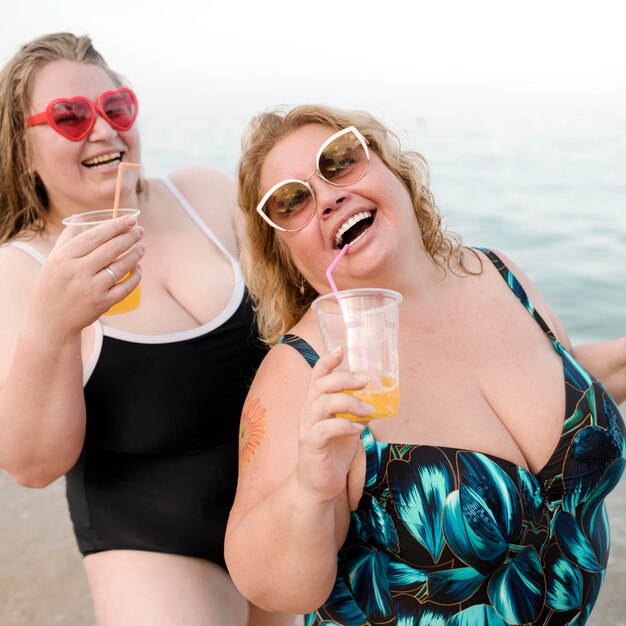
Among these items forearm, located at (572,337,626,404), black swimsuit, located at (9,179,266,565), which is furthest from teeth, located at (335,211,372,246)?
forearm, located at (572,337,626,404)

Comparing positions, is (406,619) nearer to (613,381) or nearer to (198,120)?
(613,381)

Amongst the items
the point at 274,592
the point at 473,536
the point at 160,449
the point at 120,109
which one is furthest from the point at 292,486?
the point at 120,109

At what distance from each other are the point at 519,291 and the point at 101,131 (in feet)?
5.20

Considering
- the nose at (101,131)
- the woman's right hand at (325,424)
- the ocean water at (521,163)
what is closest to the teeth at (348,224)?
the ocean water at (521,163)

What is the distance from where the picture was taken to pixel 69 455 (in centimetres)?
242

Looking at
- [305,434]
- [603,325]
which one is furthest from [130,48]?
[305,434]

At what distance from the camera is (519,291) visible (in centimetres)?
241

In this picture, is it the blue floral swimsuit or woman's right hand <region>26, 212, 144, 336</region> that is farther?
woman's right hand <region>26, 212, 144, 336</region>

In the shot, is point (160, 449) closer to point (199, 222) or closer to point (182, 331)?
point (182, 331)

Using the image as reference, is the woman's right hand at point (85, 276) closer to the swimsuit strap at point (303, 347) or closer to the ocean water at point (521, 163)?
the swimsuit strap at point (303, 347)

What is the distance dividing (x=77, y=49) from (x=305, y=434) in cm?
201

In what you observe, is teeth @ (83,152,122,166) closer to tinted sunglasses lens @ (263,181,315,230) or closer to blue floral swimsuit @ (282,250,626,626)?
tinted sunglasses lens @ (263,181,315,230)

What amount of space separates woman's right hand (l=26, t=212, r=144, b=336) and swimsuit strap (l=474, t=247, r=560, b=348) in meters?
1.14

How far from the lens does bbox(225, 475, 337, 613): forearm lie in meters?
1.70
